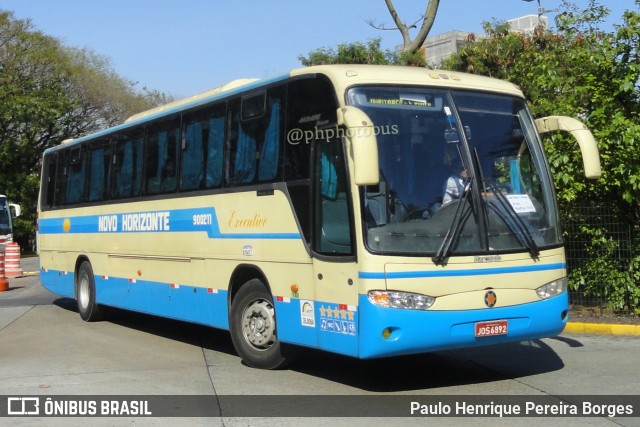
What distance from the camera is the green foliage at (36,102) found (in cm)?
4475

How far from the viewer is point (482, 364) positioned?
978 cm

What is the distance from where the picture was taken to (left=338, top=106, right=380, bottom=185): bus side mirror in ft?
23.9

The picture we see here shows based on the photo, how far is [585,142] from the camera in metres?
8.89

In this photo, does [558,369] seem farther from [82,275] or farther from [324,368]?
[82,275]

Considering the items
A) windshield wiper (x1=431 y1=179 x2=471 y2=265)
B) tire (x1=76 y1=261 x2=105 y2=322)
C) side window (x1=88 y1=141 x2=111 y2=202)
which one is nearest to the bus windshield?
windshield wiper (x1=431 y1=179 x2=471 y2=265)

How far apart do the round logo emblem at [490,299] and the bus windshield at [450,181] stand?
0.42m

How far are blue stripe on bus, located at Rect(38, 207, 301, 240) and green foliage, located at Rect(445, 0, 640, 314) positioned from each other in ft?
17.3

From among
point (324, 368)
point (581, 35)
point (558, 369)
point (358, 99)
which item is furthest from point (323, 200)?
point (581, 35)

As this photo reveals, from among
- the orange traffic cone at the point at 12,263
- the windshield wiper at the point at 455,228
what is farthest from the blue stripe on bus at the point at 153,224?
the orange traffic cone at the point at 12,263

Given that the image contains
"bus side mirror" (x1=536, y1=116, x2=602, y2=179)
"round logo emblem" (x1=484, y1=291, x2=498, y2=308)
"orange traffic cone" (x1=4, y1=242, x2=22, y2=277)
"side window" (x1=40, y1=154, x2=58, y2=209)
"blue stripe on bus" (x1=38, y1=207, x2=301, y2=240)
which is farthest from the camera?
"orange traffic cone" (x1=4, y1=242, x2=22, y2=277)

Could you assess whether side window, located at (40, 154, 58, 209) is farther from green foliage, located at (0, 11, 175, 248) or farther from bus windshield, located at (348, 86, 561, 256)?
A: green foliage, located at (0, 11, 175, 248)

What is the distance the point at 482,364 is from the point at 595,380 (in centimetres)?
145

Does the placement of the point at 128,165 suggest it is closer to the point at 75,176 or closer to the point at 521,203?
the point at 75,176

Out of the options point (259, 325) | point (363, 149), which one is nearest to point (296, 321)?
point (259, 325)
